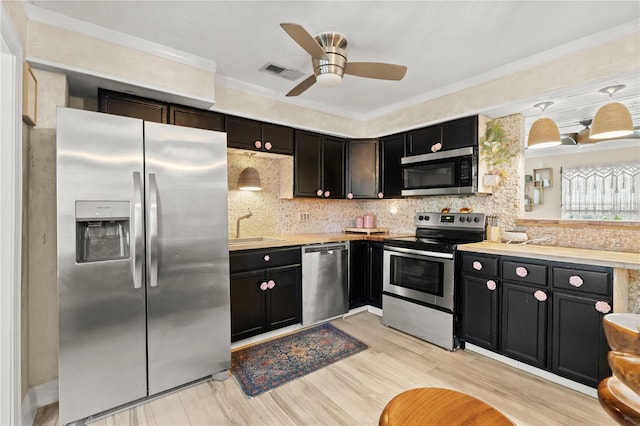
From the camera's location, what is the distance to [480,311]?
2732 millimetres

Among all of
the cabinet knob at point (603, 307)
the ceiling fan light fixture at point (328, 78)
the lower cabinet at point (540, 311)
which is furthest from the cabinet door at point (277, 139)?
the cabinet knob at point (603, 307)

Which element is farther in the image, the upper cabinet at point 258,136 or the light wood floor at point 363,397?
the upper cabinet at point 258,136

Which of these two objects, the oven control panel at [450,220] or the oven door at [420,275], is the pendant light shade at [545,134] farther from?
the oven door at [420,275]

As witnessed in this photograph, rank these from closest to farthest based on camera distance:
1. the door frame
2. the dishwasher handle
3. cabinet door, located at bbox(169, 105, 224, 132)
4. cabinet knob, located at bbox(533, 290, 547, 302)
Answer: the door frame < cabinet knob, located at bbox(533, 290, 547, 302) < cabinet door, located at bbox(169, 105, 224, 132) < the dishwasher handle

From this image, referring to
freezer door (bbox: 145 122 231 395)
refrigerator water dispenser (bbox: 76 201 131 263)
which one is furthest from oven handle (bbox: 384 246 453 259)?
refrigerator water dispenser (bbox: 76 201 131 263)

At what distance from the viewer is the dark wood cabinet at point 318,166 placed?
3.70m

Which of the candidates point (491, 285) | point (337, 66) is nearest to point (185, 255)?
point (337, 66)

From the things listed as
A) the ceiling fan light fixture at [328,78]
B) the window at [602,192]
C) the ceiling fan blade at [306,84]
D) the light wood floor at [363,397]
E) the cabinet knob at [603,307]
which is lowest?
the light wood floor at [363,397]

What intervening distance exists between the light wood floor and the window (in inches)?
121

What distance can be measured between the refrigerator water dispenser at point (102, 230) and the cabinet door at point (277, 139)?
5.54ft

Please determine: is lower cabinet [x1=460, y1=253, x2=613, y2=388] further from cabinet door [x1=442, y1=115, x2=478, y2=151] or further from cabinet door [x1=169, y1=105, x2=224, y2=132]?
cabinet door [x1=169, y1=105, x2=224, y2=132]

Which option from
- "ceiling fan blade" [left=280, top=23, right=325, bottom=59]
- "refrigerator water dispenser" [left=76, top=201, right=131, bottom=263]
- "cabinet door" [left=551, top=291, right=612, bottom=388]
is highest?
"ceiling fan blade" [left=280, top=23, right=325, bottom=59]

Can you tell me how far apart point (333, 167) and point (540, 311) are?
263 centimetres

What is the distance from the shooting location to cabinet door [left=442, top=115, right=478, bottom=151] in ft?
10.2
